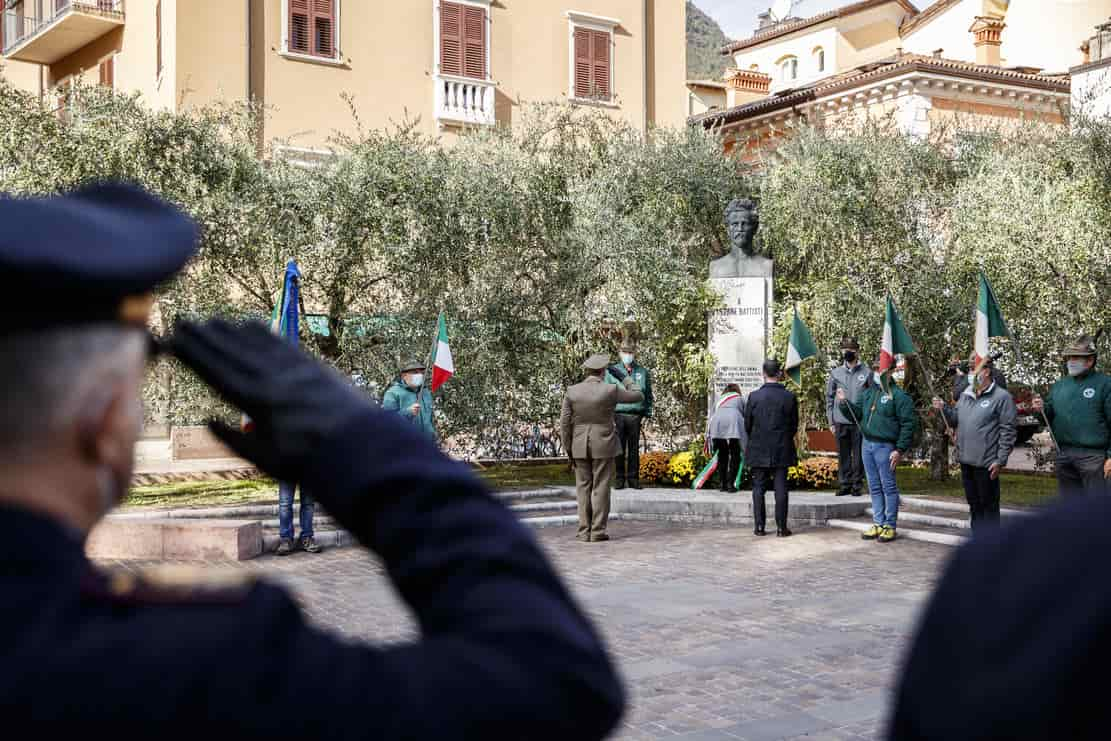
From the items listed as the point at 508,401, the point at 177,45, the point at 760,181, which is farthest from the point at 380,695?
the point at 177,45

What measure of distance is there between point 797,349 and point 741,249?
7.28ft

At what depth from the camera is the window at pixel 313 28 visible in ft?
91.0

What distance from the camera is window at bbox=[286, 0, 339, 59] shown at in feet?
→ 91.0

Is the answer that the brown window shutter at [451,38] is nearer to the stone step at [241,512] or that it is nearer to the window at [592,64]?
the window at [592,64]

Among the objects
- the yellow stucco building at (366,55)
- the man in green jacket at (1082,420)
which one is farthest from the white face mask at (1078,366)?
the yellow stucco building at (366,55)

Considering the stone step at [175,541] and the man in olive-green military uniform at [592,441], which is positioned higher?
the man in olive-green military uniform at [592,441]

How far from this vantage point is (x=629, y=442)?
666 inches

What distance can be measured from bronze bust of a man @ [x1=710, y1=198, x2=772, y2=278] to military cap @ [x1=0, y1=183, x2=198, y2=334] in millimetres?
16622

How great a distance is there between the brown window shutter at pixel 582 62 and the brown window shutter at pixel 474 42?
2.71m

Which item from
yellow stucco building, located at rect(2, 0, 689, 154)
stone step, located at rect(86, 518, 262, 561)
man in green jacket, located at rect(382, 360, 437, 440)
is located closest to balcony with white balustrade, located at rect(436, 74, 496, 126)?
yellow stucco building, located at rect(2, 0, 689, 154)

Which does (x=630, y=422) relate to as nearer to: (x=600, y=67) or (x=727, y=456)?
(x=727, y=456)

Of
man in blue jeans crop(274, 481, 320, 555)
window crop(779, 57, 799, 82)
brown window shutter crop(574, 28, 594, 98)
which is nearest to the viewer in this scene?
man in blue jeans crop(274, 481, 320, 555)

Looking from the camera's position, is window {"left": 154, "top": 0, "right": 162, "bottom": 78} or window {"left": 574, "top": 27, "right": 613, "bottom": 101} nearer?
window {"left": 154, "top": 0, "right": 162, "bottom": 78}

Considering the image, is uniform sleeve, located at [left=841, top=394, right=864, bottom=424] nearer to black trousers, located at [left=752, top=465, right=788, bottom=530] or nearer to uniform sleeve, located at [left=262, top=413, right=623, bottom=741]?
black trousers, located at [left=752, top=465, right=788, bottom=530]
